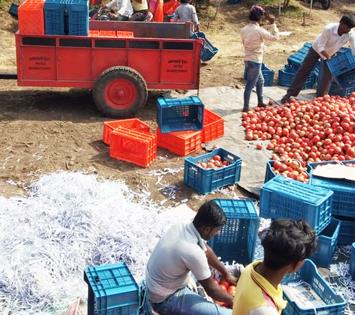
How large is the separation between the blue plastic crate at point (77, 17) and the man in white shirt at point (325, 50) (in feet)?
13.7

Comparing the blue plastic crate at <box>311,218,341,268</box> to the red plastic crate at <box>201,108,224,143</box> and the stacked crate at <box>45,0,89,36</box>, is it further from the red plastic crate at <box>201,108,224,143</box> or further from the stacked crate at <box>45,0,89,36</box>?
the stacked crate at <box>45,0,89,36</box>

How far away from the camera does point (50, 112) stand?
11.1 m

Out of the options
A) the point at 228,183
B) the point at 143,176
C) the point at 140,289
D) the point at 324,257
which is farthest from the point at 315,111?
the point at 140,289

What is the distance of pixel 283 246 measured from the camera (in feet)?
12.7

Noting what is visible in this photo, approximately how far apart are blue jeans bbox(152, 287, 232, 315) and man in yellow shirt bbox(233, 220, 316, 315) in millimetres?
1329

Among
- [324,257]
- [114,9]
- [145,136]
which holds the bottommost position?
[324,257]

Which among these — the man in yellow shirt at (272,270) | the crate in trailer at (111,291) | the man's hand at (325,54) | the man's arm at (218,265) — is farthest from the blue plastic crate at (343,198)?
the man's hand at (325,54)

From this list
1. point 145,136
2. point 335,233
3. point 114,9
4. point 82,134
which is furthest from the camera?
point 114,9

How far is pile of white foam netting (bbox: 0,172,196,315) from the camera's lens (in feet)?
20.2

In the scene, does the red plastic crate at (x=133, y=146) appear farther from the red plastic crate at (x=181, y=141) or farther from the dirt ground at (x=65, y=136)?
the red plastic crate at (x=181, y=141)

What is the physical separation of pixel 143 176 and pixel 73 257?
250 centimetres

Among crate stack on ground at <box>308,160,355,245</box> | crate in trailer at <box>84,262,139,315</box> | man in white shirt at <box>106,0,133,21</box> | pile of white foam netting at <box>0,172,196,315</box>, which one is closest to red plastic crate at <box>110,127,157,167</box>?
pile of white foam netting at <box>0,172,196,315</box>

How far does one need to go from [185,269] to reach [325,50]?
7.34 metres

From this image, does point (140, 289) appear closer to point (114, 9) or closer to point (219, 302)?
point (219, 302)
